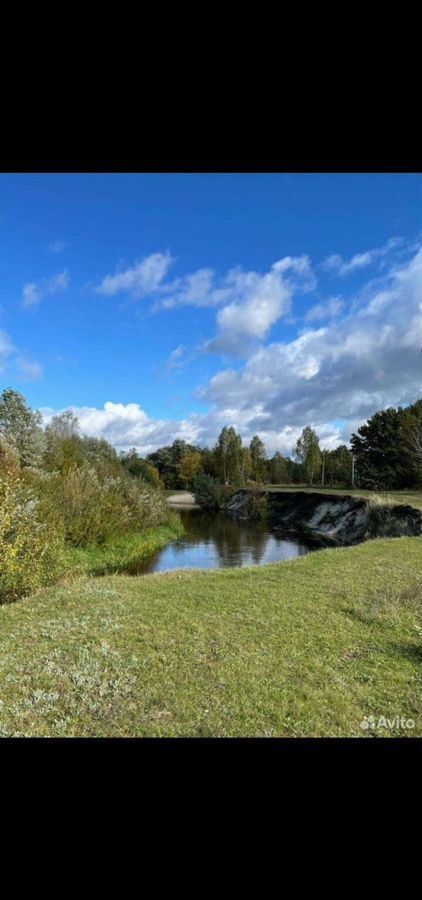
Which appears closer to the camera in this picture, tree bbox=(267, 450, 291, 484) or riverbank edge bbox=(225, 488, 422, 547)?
riverbank edge bbox=(225, 488, 422, 547)

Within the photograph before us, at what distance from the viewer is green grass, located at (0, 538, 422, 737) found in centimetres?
218

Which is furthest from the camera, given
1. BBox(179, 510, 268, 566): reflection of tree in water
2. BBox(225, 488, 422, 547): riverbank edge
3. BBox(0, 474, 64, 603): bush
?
BBox(225, 488, 422, 547): riverbank edge

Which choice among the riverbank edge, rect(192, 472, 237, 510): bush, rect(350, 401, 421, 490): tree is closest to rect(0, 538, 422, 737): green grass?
the riverbank edge

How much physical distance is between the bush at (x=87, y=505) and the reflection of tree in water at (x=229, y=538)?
2230 mm

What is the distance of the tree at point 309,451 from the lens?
23.6m

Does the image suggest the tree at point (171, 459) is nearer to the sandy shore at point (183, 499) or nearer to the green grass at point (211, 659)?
the sandy shore at point (183, 499)

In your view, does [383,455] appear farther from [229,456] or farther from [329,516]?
[229,456]

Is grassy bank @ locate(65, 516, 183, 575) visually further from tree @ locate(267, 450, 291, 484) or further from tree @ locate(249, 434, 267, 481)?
tree @ locate(267, 450, 291, 484)

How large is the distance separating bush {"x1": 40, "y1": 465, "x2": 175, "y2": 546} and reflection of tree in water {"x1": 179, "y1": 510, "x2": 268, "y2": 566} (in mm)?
2230

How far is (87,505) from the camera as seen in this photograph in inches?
390

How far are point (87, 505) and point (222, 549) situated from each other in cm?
396
